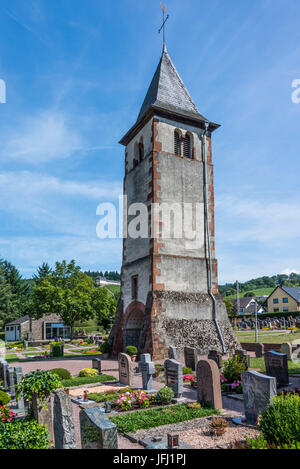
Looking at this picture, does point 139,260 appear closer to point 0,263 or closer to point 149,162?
point 149,162

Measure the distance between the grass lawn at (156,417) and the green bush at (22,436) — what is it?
2635 millimetres

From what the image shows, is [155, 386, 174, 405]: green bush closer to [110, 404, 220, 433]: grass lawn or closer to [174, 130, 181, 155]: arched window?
[110, 404, 220, 433]: grass lawn

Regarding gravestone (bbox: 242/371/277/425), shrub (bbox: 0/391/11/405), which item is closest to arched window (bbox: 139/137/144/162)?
Result: shrub (bbox: 0/391/11/405)

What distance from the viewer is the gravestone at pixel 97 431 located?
18.0 feet

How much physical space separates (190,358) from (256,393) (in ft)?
32.5

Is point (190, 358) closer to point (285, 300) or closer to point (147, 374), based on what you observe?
point (147, 374)

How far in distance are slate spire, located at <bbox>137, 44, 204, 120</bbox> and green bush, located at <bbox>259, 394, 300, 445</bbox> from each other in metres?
21.6

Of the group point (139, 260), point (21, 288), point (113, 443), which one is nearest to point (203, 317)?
point (139, 260)

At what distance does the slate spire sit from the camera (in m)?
26.0

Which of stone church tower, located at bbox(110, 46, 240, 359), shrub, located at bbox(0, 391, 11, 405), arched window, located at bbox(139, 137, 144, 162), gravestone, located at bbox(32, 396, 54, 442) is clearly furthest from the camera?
arched window, located at bbox(139, 137, 144, 162)

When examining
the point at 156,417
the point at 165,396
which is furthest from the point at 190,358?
the point at 156,417

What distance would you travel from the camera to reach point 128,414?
10.2 metres

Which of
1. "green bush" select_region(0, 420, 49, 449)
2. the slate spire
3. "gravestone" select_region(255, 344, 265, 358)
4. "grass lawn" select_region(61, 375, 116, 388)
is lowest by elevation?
"gravestone" select_region(255, 344, 265, 358)
